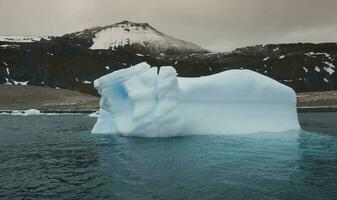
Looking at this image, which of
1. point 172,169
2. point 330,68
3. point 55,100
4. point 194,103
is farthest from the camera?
point 330,68

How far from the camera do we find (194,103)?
2883 cm

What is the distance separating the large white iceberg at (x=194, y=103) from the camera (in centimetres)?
2803

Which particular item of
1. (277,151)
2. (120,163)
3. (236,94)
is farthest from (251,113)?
(120,163)

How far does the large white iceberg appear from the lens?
28031mm

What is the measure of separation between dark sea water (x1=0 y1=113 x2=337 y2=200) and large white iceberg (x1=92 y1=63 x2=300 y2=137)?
166 centimetres

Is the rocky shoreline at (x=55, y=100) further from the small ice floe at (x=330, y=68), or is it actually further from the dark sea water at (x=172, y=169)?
the small ice floe at (x=330, y=68)

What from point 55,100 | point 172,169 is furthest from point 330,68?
point 172,169

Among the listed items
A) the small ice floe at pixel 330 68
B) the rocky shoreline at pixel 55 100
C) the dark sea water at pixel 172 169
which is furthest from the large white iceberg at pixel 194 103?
the small ice floe at pixel 330 68

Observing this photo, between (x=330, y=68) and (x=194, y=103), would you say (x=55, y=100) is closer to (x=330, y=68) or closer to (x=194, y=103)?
(x=194, y=103)

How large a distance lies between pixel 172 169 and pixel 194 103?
11522 mm

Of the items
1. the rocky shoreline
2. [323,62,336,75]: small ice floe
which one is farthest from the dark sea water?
[323,62,336,75]: small ice floe

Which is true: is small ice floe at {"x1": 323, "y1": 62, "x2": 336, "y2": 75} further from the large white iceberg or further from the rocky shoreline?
the large white iceberg

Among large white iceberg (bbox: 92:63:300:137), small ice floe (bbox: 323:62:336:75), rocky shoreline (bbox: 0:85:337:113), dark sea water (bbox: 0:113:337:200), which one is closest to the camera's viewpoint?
dark sea water (bbox: 0:113:337:200)

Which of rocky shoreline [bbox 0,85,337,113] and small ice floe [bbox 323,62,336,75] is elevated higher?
small ice floe [bbox 323,62,336,75]
